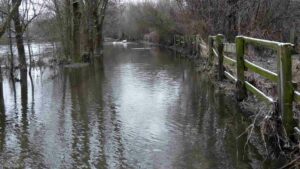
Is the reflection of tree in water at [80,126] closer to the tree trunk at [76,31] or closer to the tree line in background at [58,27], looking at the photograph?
the tree line in background at [58,27]

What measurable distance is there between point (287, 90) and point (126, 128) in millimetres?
3404

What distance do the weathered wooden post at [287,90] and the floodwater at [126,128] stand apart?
1.99 feet

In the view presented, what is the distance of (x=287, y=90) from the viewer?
→ 6.09m

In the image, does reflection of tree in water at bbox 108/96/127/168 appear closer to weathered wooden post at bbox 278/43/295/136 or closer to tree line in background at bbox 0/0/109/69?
weathered wooden post at bbox 278/43/295/136

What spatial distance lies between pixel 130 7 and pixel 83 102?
58.0 metres

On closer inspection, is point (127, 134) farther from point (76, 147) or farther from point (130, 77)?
point (130, 77)

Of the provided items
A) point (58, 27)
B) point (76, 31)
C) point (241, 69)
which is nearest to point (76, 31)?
point (76, 31)

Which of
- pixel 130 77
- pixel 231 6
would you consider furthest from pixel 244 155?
pixel 231 6

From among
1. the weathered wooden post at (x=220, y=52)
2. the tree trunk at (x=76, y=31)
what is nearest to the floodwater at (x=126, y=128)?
the weathered wooden post at (x=220, y=52)

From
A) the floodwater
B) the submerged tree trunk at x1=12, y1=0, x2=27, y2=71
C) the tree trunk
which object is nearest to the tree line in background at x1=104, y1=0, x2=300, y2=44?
the floodwater

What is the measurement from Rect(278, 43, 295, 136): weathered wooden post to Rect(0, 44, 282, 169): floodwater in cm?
61

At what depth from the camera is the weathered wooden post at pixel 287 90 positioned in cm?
608

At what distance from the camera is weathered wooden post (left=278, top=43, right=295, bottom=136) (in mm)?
6078

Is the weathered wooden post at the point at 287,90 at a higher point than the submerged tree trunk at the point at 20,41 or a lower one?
lower
